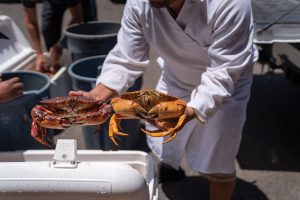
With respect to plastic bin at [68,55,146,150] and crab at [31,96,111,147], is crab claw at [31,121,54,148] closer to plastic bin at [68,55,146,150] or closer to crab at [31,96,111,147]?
crab at [31,96,111,147]

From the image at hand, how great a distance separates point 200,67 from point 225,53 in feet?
0.90

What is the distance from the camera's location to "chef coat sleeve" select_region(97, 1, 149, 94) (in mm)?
1987

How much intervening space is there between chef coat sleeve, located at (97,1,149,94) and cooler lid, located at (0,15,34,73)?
157 cm

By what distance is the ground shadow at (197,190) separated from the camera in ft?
8.73

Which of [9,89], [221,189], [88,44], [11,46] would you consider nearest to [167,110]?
[221,189]

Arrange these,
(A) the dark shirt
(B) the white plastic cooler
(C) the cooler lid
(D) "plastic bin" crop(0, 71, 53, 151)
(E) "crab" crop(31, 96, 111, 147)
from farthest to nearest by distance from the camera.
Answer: (A) the dark shirt, (C) the cooler lid, (D) "plastic bin" crop(0, 71, 53, 151), (E) "crab" crop(31, 96, 111, 147), (B) the white plastic cooler

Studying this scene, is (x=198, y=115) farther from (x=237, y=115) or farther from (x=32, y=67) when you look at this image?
(x=32, y=67)

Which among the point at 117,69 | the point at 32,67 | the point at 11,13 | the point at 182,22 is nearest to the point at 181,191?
A: the point at 117,69

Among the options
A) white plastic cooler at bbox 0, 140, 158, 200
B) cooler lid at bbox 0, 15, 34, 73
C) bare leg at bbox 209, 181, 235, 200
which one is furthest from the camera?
cooler lid at bbox 0, 15, 34, 73

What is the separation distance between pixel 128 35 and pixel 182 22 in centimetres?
32

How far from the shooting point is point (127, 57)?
80.3 inches

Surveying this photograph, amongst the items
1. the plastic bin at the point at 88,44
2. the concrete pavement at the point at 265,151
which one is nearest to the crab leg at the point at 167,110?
the concrete pavement at the point at 265,151

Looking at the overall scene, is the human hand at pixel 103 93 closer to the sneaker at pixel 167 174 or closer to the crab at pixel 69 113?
the crab at pixel 69 113

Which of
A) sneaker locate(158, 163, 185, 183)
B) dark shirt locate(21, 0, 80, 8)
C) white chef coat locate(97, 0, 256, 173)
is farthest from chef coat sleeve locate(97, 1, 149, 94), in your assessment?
dark shirt locate(21, 0, 80, 8)
